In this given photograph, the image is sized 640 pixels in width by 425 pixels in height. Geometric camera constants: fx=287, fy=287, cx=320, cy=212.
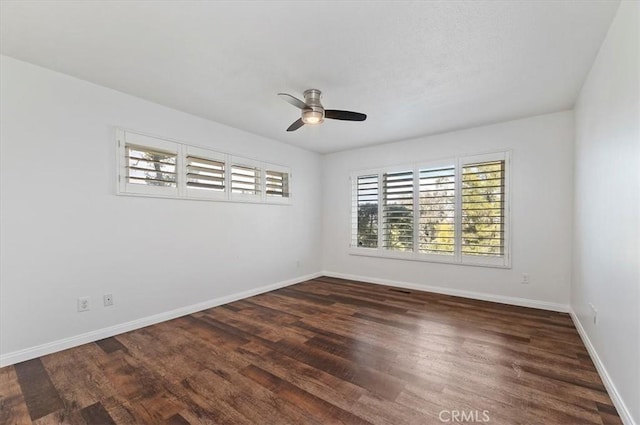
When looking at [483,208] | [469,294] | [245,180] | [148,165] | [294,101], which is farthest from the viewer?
[245,180]

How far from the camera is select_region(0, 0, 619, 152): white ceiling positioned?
1.86 meters

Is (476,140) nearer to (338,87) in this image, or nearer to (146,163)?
(338,87)

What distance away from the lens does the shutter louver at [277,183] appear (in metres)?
4.76

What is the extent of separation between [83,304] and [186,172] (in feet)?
5.68

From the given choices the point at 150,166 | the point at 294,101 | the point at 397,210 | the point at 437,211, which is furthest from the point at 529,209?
the point at 150,166

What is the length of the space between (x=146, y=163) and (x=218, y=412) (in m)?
2.68

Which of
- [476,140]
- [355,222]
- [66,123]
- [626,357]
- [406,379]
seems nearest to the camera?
[626,357]

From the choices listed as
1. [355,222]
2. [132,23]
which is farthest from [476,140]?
[132,23]

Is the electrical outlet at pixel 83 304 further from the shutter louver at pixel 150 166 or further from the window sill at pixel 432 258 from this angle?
the window sill at pixel 432 258

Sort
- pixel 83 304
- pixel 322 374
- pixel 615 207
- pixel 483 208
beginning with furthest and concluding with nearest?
pixel 483 208, pixel 83 304, pixel 322 374, pixel 615 207

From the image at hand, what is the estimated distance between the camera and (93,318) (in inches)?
112

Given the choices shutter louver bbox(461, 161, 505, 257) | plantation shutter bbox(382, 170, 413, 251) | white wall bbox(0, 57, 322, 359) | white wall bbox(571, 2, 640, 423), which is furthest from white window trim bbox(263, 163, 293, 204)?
white wall bbox(571, 2, 640, 423)

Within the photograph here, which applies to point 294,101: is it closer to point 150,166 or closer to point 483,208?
point 150,166

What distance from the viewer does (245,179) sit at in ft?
14.3
